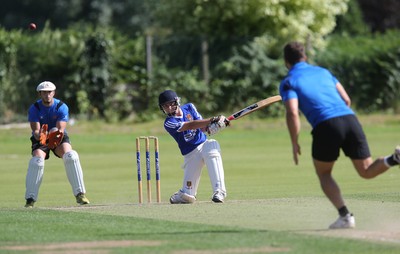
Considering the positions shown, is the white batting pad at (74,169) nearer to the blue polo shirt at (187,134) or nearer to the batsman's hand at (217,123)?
the blue polo shirt at (187,134)

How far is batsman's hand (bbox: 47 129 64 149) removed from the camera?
13.4m

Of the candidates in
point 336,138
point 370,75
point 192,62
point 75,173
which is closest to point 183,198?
point 75,173

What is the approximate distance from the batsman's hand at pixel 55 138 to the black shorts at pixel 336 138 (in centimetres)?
455

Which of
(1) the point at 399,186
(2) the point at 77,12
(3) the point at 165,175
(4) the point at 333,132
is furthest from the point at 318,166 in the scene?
(2) the point at 77,12

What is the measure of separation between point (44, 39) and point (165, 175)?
1261cm

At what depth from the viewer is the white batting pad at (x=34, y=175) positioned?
528 inches

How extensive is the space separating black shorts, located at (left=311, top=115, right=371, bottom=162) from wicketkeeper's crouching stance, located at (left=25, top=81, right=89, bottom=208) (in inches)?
176

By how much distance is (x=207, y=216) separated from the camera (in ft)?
36.2

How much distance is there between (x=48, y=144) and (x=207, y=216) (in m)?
3.19

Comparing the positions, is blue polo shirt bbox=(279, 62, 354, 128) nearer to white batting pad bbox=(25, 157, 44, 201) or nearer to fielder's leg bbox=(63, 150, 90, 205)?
fielder's leg bbox=(63, 150, 90, 205)

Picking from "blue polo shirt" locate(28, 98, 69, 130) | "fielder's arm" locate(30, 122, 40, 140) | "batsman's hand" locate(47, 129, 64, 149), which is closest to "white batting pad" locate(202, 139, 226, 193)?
"batsman's hand" locate(47, 129, 64, 149)

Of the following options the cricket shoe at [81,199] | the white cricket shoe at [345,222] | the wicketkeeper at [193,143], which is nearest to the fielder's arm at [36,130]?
the cricket shoe at [81,199]

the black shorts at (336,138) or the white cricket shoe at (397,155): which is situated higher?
the black shorts at (336,138)

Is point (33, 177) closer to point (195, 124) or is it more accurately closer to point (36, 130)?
point (36, 130)
